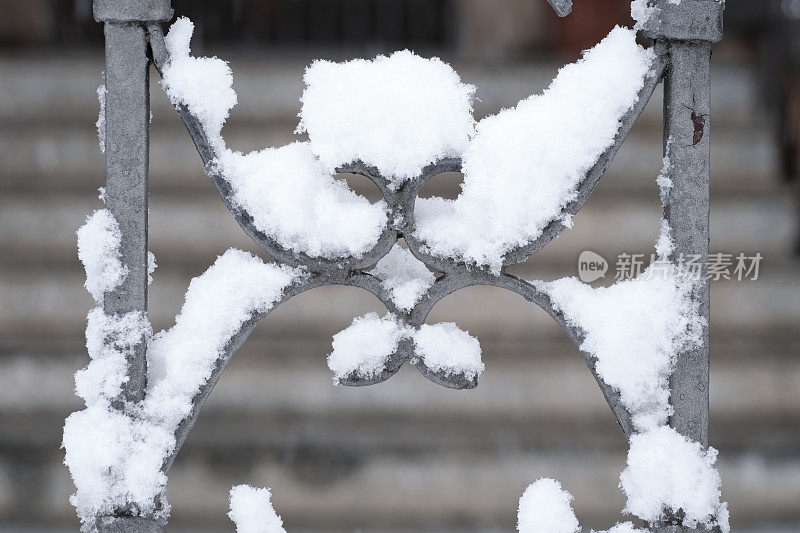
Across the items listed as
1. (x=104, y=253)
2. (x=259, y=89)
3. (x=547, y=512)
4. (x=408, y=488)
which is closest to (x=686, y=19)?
(x=547, y=512)

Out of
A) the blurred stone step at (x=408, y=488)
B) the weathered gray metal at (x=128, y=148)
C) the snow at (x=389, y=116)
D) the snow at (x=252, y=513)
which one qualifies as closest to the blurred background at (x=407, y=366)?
the blurred stone step at (x=408, y=488)

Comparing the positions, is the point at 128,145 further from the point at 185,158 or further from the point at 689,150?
the point at 185,158

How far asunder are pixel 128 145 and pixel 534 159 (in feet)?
1.55

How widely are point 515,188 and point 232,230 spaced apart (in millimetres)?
1899

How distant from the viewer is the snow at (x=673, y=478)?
88 cm

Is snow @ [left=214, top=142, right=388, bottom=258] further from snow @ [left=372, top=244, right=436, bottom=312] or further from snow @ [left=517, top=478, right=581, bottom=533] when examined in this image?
snow @ [left=517, top=478, right=581, bottom=533]

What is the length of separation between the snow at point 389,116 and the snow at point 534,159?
0.13ft

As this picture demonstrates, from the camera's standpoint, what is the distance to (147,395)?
908 mm

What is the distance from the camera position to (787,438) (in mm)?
2133

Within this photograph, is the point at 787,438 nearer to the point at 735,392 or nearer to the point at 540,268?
the point at 735,392

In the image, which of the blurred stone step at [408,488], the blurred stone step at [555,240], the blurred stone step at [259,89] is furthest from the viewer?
the blurred stone step at [259,89]

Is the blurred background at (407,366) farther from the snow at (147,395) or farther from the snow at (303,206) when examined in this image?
the snow at (303,206)

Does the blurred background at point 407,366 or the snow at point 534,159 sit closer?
the snow at point 534,159

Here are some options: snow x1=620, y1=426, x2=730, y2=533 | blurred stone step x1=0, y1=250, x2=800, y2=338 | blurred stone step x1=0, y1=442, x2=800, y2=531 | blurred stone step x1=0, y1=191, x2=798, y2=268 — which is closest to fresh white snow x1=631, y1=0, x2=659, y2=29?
snow x1=620, y1=426, x2=730, y2=533
